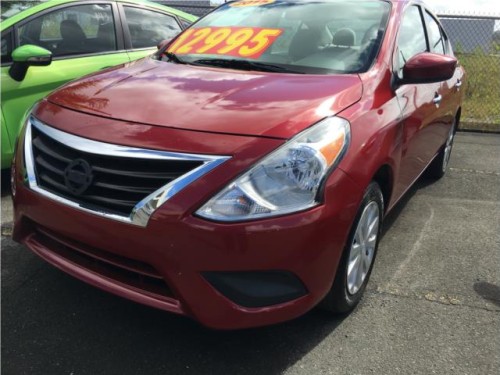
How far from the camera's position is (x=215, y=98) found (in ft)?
7.65

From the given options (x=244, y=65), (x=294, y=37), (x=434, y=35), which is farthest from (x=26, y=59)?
(x=434, y=35)

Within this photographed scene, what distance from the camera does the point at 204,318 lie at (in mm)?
1979

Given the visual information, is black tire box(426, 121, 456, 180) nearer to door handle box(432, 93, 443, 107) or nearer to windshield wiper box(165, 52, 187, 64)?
door handle box(432, 93, 443, 107)

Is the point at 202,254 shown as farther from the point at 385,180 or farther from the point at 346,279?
the point at 385,180

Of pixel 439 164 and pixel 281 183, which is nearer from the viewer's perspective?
pixel 281 183

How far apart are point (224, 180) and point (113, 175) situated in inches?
18.7

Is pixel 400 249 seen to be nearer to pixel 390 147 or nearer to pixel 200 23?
pixel 390 147

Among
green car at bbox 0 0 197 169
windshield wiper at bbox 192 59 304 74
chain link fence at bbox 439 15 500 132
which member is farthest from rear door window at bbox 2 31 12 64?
chain link fence at bbox 439 15 500 132

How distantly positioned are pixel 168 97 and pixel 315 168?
821 millimetres

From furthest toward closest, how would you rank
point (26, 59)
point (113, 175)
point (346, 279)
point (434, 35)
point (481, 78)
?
point (481, 78)
point (434, 35)
point (26, 59)
point (346, 279)
point (113, 175)

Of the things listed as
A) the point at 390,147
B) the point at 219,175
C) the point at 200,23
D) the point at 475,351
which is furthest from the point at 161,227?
the point at 200,23

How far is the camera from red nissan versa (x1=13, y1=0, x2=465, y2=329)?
1.89m

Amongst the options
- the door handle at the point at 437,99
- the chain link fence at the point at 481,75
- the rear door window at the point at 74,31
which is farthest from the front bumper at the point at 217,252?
the chain link fence at the point at 481,75

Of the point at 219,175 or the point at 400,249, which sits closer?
the point at 219,175
